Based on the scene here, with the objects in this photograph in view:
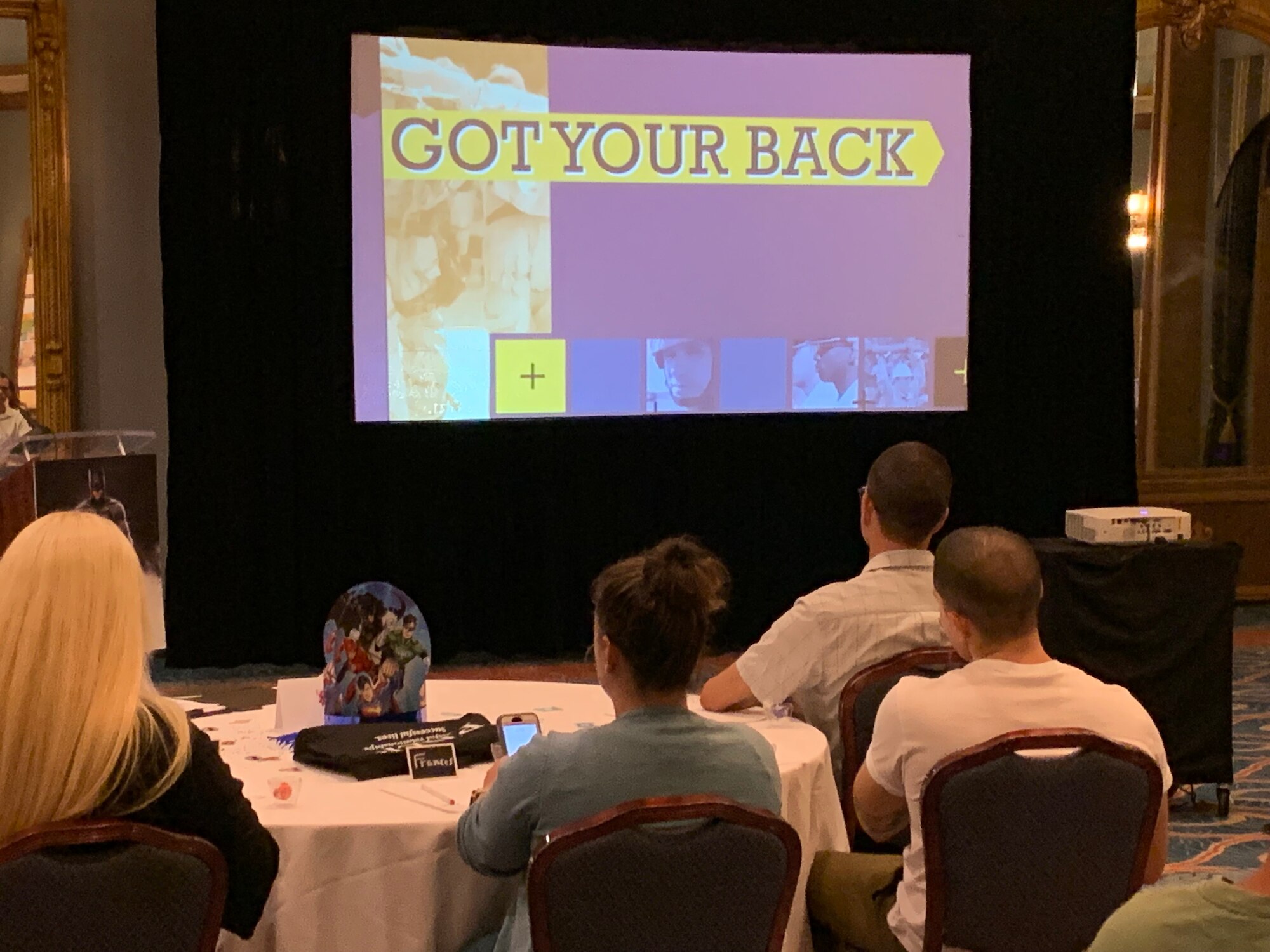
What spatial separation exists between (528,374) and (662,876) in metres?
4.19

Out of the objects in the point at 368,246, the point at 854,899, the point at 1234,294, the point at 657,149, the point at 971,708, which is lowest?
the point at 854,899

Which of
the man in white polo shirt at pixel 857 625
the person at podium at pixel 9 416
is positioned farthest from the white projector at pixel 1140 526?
the person at podium at pixel 9 416

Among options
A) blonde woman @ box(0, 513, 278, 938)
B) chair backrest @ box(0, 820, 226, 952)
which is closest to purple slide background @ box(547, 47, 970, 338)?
blonde woman @ box(0, 513, 278, 938)

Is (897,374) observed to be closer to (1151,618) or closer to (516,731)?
(1151,618)

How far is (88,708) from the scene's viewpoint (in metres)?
1.64

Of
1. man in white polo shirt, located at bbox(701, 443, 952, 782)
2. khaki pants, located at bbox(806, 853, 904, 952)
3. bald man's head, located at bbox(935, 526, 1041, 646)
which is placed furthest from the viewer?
man in white polo shirt, located at bbox(701, 443, 952, 782)

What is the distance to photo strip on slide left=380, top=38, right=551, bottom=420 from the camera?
18.4 ft

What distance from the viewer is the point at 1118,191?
6406 mm

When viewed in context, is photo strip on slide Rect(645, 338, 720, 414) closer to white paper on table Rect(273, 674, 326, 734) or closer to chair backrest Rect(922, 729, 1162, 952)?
white paper on table Rect(273, 674, 326, 734)

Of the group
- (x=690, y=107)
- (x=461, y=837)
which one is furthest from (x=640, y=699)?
(x=690, y=107)

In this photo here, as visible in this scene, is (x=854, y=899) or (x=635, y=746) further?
→ (x=854, y=899)

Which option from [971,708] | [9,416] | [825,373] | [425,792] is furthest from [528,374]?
[971,708]

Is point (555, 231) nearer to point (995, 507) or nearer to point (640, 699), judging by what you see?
point (995, 507)

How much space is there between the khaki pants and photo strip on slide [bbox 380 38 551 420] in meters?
3.61
